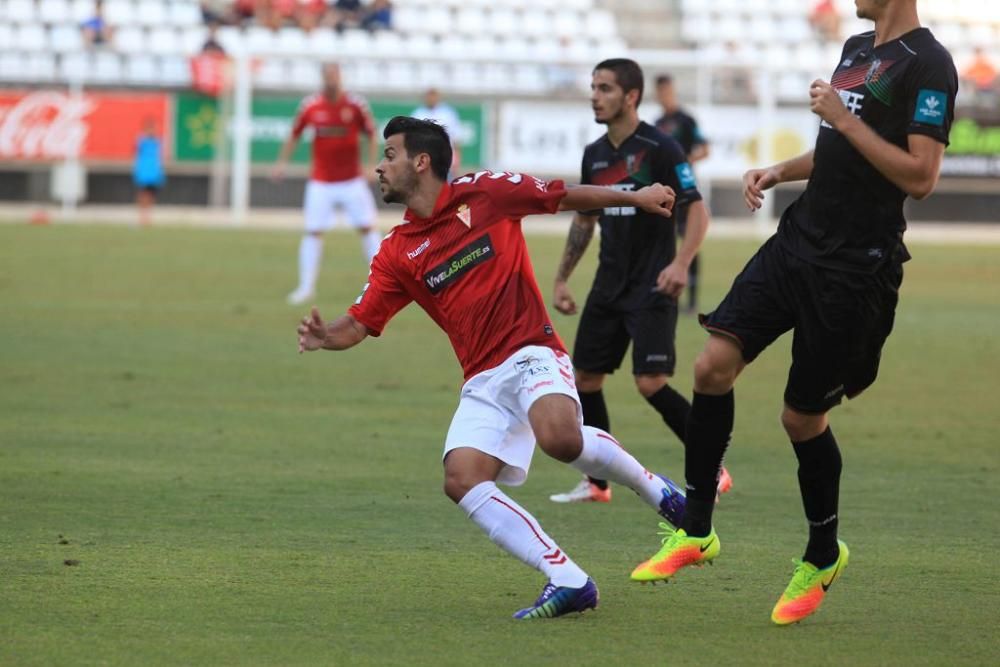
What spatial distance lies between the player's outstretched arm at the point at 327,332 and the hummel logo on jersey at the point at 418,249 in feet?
1.14

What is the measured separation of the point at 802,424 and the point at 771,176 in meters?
0.93

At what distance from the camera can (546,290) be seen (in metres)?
18.7

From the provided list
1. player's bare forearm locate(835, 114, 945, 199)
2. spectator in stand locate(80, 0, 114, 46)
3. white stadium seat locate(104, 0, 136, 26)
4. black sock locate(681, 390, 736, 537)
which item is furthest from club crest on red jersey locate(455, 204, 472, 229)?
white stadium seat locate(104, 0, 136, 26)

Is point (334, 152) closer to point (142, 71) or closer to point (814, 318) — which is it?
point (814, 318)

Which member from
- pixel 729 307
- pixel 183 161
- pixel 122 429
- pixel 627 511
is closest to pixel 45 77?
pixel 183 161

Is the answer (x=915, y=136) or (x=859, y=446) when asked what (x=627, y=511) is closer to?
(x=859, y=446)

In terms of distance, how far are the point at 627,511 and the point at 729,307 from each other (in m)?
2.48

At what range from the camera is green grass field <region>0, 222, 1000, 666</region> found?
552cm

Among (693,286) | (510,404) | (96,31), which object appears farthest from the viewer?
(96,31)

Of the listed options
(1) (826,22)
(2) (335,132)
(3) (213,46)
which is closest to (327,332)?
(2) (335,132)

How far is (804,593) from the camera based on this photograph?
231 inches

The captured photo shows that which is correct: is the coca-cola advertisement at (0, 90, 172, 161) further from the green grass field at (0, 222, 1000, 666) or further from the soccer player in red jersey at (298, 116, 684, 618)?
the soccer player in red jersey at (298, 116, 684, 618)

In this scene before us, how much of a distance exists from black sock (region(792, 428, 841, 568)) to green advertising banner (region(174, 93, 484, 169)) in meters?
25.2

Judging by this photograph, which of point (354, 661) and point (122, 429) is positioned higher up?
point (354, 661)
